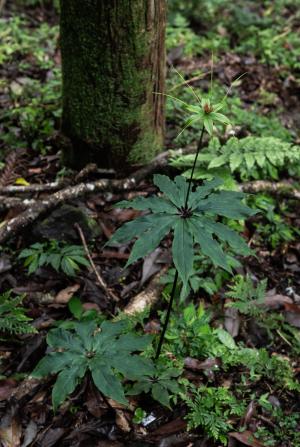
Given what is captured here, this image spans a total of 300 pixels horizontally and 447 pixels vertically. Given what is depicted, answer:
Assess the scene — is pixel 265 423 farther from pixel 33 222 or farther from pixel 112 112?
pixel 112 112

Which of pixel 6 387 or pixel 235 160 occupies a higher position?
pixel 235 160

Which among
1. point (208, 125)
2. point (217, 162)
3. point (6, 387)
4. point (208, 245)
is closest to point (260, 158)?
point (217, 162)

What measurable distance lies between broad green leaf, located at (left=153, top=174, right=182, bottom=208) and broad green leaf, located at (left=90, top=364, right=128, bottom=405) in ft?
2.60

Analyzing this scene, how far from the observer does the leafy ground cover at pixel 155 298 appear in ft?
6.81

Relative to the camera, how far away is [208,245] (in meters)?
1.94

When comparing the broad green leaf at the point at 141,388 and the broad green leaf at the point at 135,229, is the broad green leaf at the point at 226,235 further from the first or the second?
the broad green leaf at the point at 141,388

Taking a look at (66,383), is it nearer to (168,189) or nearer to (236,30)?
(168,189)

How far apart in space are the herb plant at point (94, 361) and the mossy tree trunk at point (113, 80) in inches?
68.8

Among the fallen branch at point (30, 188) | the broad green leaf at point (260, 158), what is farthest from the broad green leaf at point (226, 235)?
the fallen branch at point (30, 188)

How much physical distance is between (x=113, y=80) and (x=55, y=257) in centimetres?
131

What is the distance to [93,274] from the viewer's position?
317 cm

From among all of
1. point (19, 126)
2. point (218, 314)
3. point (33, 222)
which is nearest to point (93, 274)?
point (33, 222)

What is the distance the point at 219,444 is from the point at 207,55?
4433mm

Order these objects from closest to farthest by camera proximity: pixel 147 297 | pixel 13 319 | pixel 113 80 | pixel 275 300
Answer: pixel 13 319
pixel 147 297
pixel 275 300
pixel 113 80
